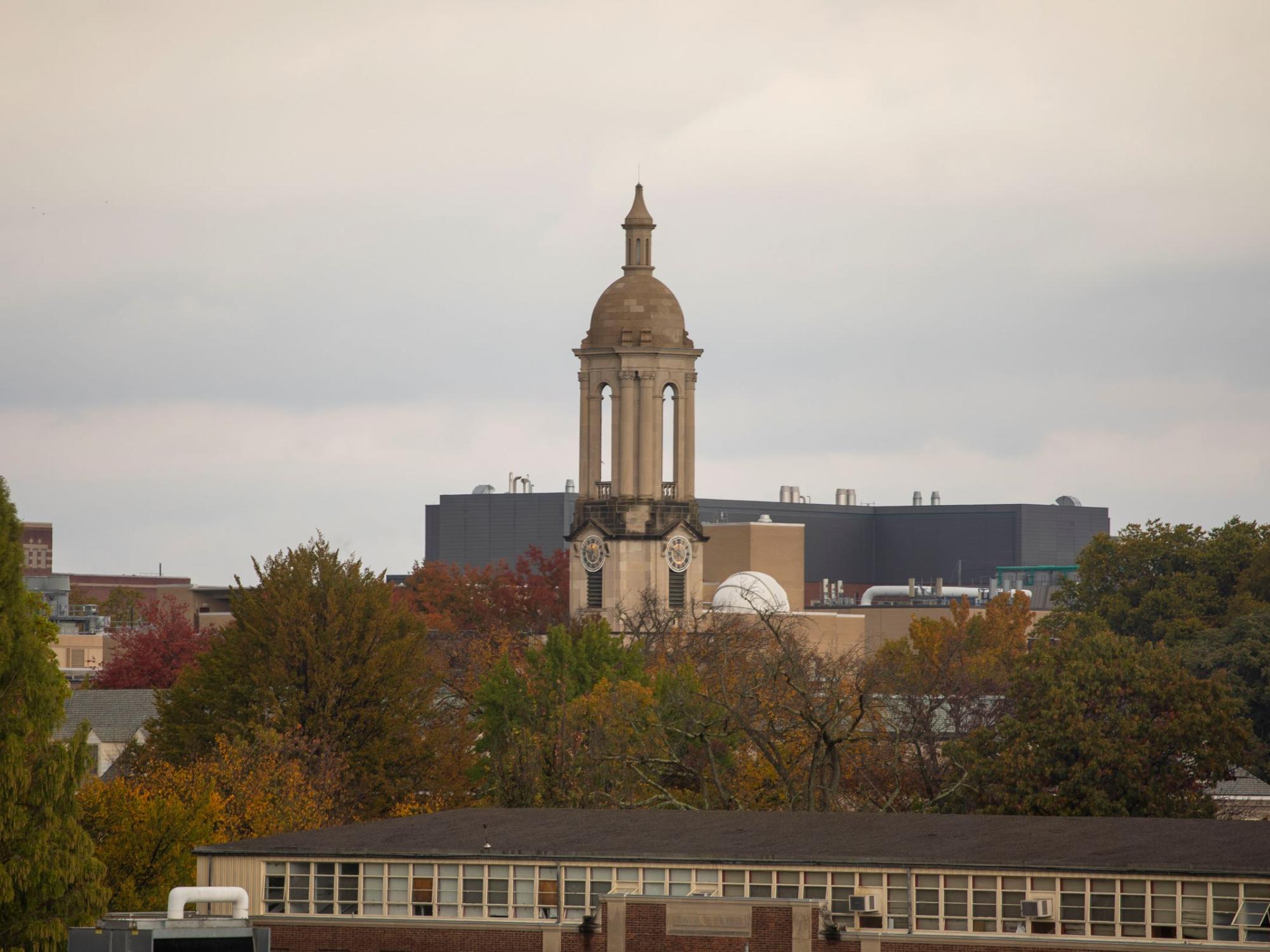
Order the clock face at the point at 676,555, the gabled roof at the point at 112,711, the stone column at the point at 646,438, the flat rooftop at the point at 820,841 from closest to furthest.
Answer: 1. the flat rooftop at the point at 820,841
2. the gabled roof at the point at 112,711
3. the stone column at the point at 646,438
4. the clock face at the point at 676,555

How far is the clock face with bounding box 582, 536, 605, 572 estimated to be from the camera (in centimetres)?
13188

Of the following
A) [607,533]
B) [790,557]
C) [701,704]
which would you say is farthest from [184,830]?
[790,557]

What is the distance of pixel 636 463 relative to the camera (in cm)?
13175

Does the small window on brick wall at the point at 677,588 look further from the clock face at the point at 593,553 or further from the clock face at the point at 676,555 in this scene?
the clock face at the point at 593,553

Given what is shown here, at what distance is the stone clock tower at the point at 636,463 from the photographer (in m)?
131

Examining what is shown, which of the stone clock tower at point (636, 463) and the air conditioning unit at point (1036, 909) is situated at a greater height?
the stone clock tower at point (636, 463)

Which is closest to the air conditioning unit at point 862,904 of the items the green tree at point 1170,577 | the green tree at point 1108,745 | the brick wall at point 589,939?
the brick wall at point 589,939

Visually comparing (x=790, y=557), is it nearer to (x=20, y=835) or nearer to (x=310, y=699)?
(x=310, y=699)

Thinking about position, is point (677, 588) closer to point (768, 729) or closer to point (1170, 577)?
point (1170, 577)

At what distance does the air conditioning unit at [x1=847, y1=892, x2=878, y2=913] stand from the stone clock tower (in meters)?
79.1

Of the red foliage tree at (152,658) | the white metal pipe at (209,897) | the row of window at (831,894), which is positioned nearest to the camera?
the white metal pipe at (209,897)

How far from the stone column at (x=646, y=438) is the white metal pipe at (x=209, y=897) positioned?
8061cm

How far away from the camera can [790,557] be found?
181m

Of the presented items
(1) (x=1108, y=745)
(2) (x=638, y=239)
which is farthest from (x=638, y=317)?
(1) (x=1108, y=745)
